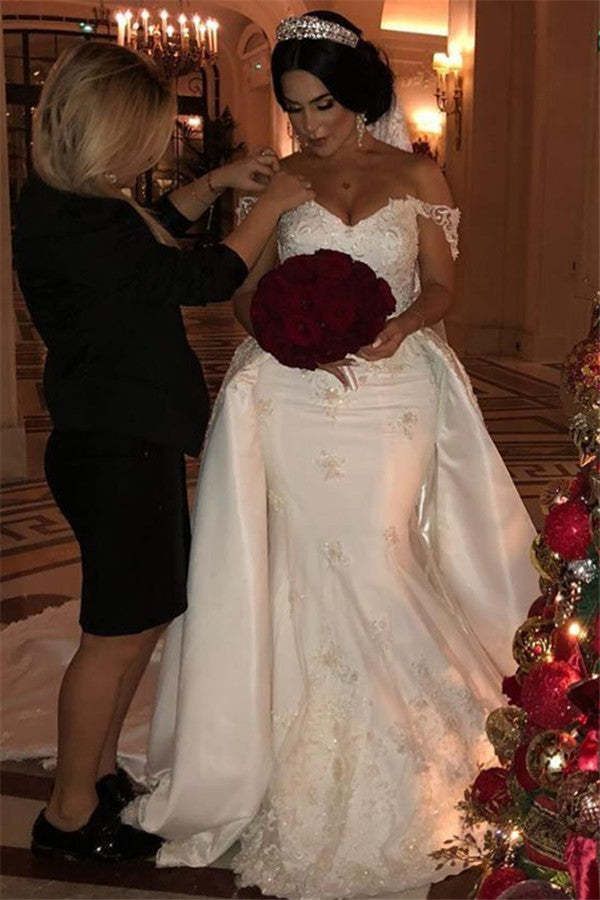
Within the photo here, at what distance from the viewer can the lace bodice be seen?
2.84m

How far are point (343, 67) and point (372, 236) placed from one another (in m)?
0.41

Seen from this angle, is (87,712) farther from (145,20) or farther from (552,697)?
(145,20)

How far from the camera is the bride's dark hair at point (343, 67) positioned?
2732 mm

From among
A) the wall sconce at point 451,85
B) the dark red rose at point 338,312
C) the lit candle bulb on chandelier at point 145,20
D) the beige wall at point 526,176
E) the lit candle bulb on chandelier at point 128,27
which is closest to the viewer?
the dark red rose at point 338,312

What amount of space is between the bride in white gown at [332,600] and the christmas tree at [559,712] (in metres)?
0.51

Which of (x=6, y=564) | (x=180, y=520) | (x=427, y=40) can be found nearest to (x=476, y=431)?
(x=180, y=520)

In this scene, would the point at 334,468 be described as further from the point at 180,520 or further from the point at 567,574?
the point at 567,574

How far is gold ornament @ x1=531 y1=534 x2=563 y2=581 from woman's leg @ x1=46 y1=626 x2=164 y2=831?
39.0 inches

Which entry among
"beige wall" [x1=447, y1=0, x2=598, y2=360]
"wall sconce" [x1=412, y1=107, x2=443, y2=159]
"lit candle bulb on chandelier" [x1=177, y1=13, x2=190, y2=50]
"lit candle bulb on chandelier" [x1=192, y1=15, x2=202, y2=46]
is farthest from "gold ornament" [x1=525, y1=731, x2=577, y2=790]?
"lit candle bulb on chandelier" [x1=192, y1=15, x2=202, y2=46]

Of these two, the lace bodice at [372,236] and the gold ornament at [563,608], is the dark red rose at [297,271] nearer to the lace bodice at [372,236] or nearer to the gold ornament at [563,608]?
the lace bodice at [372,236]

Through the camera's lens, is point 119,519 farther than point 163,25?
No

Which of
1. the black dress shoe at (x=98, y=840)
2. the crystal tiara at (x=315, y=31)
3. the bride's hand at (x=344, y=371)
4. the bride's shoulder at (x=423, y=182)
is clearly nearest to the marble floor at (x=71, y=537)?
the black dress shoe at (x=98, y=840)

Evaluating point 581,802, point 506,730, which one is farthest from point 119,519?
point 581,802

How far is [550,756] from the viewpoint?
1.86m
